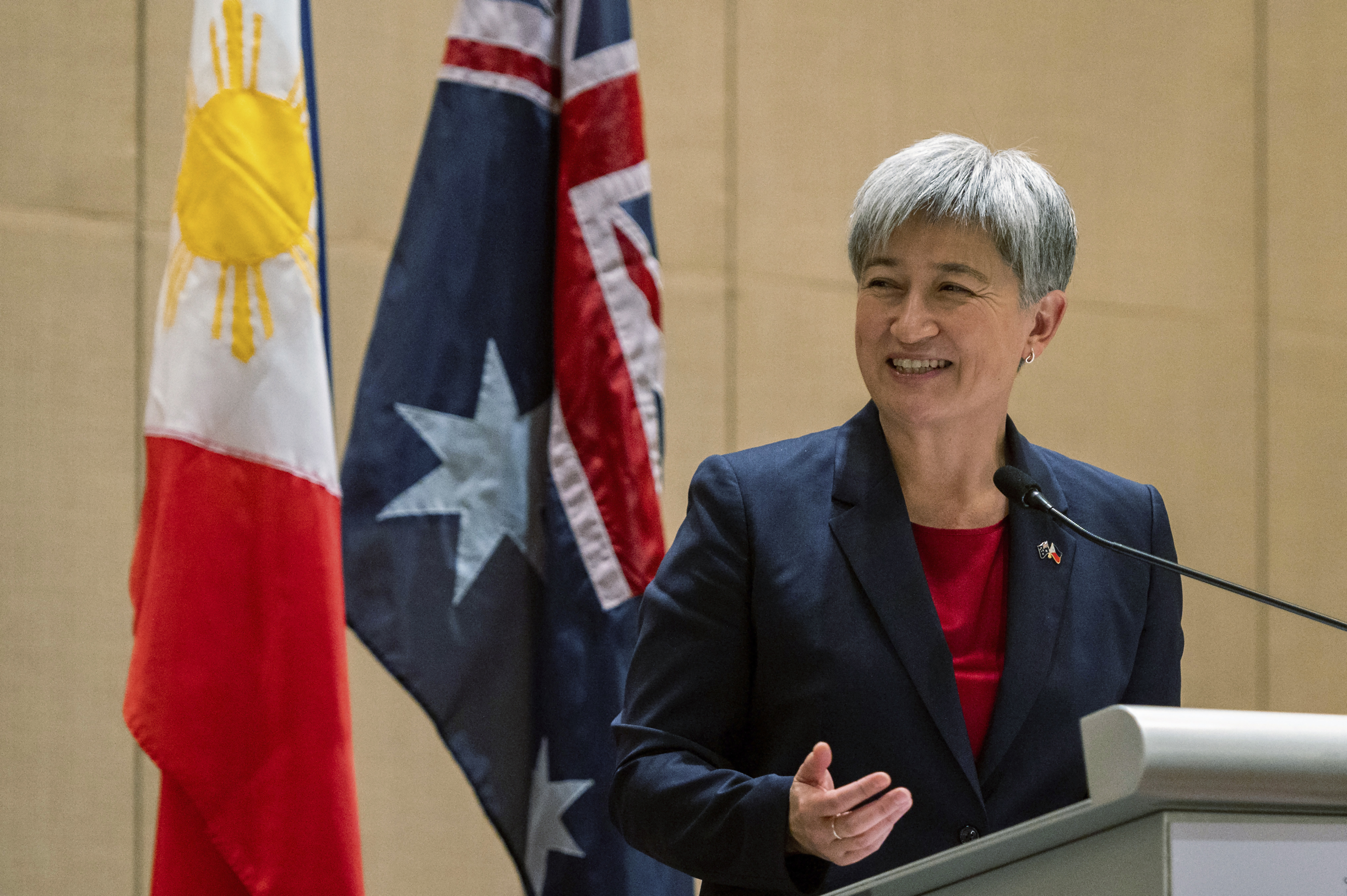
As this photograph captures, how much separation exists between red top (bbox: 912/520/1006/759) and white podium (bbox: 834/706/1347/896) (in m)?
0.56

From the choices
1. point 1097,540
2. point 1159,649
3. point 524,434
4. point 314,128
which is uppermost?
point 314,128

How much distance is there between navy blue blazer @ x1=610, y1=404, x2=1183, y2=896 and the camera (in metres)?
1.58

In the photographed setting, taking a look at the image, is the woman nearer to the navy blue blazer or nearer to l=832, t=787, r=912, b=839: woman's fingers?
the navy blue blazer

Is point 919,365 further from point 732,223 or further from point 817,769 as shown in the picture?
point 732,223

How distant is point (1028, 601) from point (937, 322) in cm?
34

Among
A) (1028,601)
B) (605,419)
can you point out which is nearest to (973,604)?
(1028,601)

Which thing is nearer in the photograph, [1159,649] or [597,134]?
[1159,649]

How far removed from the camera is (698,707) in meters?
1.65

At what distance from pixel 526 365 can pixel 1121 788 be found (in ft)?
6.03

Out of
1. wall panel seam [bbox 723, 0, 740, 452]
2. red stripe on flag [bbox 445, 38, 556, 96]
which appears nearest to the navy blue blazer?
red stripe on flag [bbox 445, 38, 556, 96]

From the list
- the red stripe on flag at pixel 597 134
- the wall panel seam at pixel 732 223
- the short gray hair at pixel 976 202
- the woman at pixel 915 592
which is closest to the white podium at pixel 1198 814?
the woman at pixel 915 592

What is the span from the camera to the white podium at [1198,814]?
947 mm

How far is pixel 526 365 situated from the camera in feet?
8.71

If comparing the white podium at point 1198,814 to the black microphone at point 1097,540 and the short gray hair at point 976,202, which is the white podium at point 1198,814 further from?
the short gray hair at point 976,202
